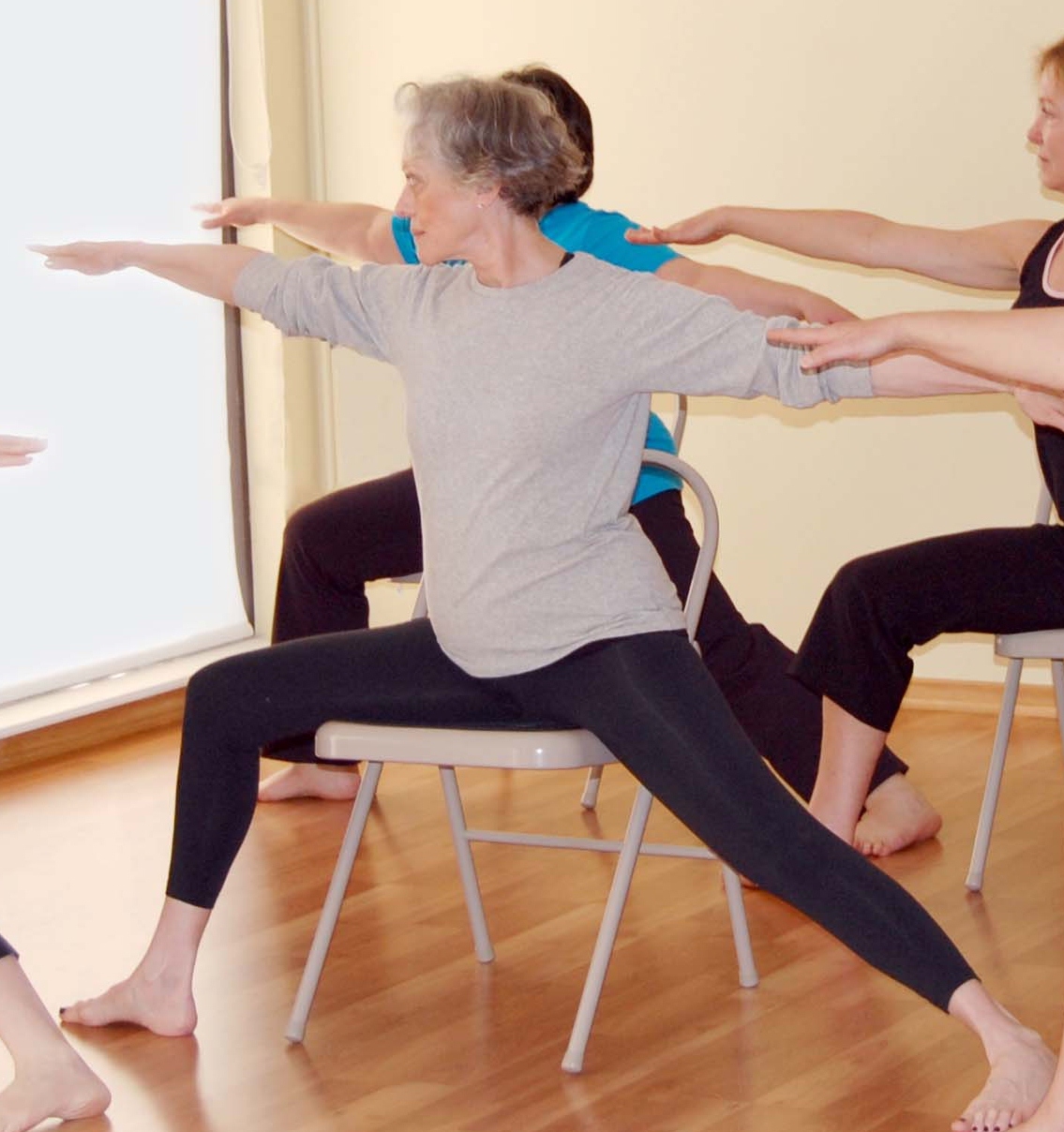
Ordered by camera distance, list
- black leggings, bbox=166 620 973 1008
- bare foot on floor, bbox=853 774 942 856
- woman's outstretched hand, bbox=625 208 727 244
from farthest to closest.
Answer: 1. bare foot on floor, bbox=853 774 942 856
2. woman's outstretched hand, bbox=625 208 727 244
3. black leggings, bbox=166 620 973 1008

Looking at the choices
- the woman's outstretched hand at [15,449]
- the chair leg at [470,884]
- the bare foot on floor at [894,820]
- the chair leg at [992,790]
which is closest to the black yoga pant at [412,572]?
the bare foot on floor at [894,820]

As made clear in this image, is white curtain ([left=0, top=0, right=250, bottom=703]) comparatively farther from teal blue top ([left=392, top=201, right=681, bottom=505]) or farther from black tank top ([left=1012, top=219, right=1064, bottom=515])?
black tank top ([left=1012, top=219, right=1064, bottom=515])

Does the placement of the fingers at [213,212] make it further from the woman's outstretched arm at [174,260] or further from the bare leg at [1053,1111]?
the bare leg at [1053,1111]

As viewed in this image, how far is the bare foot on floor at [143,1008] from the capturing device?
108 inches

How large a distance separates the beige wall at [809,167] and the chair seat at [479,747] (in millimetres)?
2091

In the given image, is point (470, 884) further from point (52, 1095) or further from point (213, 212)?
point (213, 212)

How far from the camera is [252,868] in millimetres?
3527

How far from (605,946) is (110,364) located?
2482mm

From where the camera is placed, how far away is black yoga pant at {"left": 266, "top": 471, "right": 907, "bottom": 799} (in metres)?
3.27

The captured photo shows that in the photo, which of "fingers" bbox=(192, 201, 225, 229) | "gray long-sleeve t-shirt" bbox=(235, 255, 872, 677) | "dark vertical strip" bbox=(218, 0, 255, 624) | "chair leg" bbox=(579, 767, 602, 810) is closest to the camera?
"gray long-sleeve t-shirt" bbox=(235, 255, 872, 677)

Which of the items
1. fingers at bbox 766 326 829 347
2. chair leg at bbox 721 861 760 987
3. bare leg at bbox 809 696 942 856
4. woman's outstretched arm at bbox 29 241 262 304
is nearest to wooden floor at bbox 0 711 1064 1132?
chair leg at bbox 721 861 760 987

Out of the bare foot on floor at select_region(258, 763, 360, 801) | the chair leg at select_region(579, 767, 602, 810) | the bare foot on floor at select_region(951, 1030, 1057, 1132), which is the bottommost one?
the bare foot on floor at select_region(258, 763, 360, 801)

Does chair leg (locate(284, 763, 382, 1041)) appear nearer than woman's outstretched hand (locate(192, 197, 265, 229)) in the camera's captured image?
Yes

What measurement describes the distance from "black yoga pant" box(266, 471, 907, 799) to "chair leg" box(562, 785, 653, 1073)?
612 mm
